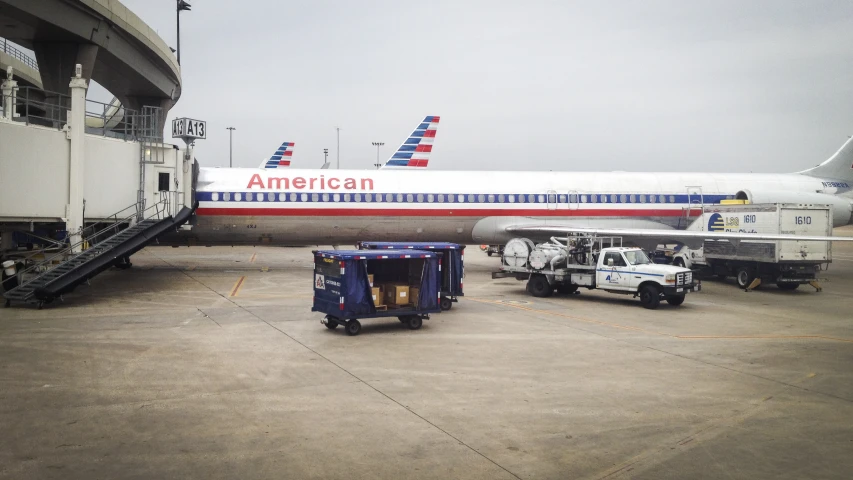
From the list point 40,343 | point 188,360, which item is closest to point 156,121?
point 40,343

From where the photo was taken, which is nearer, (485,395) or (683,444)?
(683,444)

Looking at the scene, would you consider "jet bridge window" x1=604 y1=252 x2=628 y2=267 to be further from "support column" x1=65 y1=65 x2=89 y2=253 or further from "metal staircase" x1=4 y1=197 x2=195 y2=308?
"support column" x1=65 y1=65 x2=89 y2=253

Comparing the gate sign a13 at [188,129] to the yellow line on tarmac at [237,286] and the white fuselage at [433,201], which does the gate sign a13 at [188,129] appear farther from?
the yellow line on tarmac at [237,286]

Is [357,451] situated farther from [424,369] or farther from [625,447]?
[424,369]

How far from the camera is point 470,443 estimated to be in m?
8.62

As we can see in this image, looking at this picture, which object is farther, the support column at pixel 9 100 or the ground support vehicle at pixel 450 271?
the support column at pixel 9 100

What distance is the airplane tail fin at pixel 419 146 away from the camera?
59.9 metres

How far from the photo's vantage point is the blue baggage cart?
15781 mm

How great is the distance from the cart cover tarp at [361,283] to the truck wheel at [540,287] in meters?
7.03

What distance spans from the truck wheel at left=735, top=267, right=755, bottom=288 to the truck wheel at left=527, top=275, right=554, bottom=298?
845cm

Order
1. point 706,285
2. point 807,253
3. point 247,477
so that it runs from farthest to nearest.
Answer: point 706,285
point 807,253
point 247,477

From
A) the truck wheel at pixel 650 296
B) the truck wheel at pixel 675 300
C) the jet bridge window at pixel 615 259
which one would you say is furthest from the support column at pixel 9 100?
the truck wheel at pixel 675 300

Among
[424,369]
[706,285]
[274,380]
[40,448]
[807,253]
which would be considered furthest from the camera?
[706,285]

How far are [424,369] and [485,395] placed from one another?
198 cm
